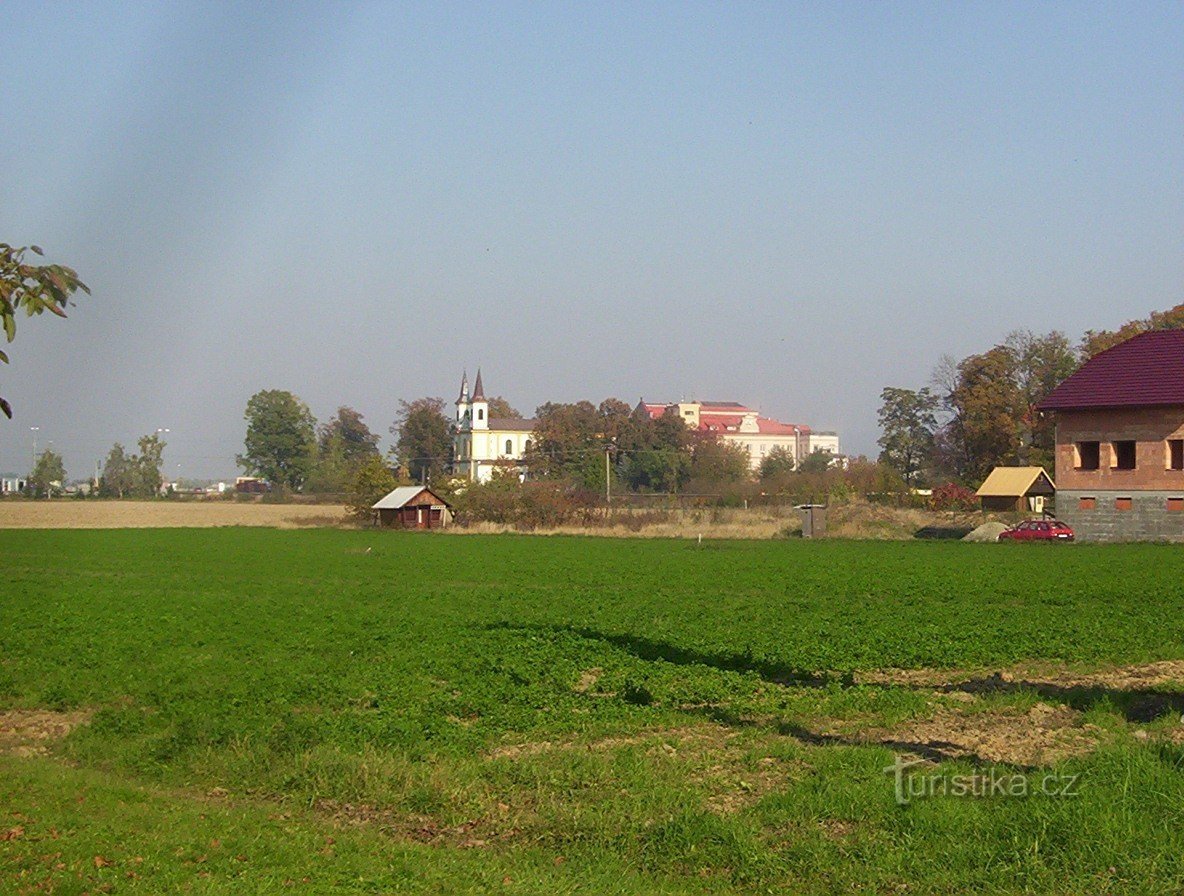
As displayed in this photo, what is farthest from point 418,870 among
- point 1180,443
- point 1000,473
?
point 1000,473

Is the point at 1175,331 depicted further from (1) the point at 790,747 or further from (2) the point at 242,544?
(1) the point at 790,747

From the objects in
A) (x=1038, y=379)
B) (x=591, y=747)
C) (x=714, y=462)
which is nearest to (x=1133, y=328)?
(x=1038, y=379)

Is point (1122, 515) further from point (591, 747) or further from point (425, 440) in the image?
point (425, 440)

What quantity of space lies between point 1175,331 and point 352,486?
5532 cm

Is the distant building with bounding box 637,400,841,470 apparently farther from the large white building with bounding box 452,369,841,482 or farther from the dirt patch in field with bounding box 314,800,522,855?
the dirt patch in field with bounding box 314,800,522,855

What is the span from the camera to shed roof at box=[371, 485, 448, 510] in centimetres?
8044

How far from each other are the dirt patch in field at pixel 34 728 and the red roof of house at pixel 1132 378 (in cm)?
5417

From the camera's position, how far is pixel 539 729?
13.0m

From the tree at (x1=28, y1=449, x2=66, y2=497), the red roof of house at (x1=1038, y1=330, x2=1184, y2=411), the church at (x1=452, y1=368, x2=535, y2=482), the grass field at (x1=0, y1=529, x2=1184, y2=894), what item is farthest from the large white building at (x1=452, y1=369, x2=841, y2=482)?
the grass field at (x1=0, y1=529, x2=1184, y2=894)

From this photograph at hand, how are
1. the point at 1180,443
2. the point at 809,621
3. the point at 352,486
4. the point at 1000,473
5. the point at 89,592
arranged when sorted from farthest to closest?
the point at 352,486 < the point at 1000,473 < the point at 1180,443 < the point at 89,592 < the point at 809,621

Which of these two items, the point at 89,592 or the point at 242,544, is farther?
the point at 242,544

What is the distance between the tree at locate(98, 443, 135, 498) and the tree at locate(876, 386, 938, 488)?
83.3 m

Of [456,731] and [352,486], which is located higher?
[352,486]

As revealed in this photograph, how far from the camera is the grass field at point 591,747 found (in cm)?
825
